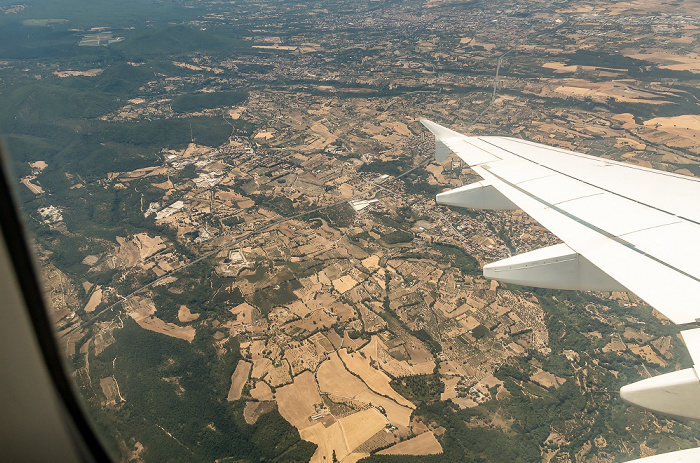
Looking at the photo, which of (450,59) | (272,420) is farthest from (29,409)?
(450,59)

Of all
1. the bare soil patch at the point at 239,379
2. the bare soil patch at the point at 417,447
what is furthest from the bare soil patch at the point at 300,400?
the bare soil patch at the point at 417,447

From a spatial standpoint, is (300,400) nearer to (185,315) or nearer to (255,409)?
(255,409)

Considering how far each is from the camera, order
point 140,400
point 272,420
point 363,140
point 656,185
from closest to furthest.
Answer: point 656,185, point 272,420, point 140,400, point 363,140

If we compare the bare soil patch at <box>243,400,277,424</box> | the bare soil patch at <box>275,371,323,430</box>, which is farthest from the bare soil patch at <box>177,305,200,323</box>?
the bare soil patch at <box>275,371,323,430</box>

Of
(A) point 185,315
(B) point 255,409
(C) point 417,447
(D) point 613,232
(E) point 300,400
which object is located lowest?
(A) point 185,315

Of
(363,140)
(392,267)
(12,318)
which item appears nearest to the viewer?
(12,318)

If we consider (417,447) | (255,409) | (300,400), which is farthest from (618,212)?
(255,409)

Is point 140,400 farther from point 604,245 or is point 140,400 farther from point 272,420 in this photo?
point 604,245

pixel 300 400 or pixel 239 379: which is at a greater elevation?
pixel 300 400

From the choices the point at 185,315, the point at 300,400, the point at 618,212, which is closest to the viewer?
the point at 618,212
